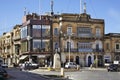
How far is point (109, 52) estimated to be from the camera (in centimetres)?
Answer: 8988

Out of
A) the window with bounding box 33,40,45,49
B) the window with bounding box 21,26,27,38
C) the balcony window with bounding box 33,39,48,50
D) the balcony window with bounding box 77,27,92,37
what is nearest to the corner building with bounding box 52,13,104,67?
the balcony window with bounding box 77,27,92,37

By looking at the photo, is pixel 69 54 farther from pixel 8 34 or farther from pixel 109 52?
pixel 8 34

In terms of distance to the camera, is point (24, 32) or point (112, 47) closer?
point (112, 47)

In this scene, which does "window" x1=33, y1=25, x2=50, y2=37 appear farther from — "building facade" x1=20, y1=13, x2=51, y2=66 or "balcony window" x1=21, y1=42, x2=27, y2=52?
"balcony window" x1=21, y1=42, x2=27, y2=52

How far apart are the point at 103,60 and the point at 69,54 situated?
352 inches

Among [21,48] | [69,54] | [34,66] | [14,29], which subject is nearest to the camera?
[34,66]

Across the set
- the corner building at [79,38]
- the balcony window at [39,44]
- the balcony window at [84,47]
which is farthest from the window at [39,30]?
the balcony window at [84,47]

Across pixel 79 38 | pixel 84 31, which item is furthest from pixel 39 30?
pixel 84 31

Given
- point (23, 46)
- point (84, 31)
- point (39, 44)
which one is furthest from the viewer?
point (23, 46)

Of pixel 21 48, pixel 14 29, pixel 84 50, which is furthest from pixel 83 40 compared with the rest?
pixel 14 29

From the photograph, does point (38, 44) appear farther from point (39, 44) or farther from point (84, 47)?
point (84, 47)

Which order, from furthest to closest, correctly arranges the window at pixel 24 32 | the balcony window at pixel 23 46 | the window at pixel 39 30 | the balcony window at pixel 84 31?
the window at pixel 24 32 < the balcony window at pixel 23 46 < the balcony window at pixel 84 31 < the window at pixel 39 30

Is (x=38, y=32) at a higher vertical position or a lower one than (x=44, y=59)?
higher

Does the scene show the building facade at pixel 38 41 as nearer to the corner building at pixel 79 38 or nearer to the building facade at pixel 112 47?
the corner building at pixel 79 38
